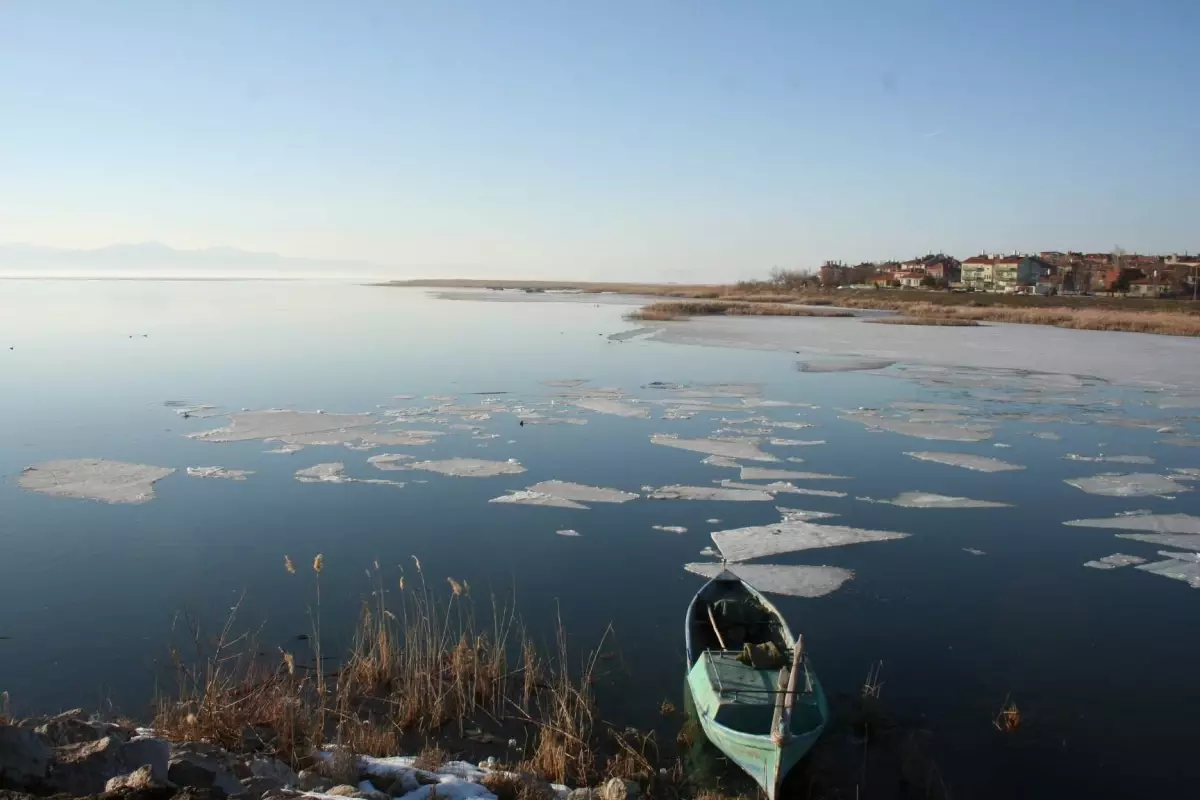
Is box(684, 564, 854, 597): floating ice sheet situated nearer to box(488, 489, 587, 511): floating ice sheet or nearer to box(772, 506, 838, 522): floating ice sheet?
box(772, 506, 838, 522): floating ice sheet

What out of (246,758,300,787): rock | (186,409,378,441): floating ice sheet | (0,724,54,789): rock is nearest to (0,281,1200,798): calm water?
(186,409,378,441): floating ice sheet

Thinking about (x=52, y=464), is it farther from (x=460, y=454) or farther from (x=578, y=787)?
(x=578, y=787)

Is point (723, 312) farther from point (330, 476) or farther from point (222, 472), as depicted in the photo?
point (222, 472)

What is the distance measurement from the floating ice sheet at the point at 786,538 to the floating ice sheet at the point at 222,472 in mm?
5664

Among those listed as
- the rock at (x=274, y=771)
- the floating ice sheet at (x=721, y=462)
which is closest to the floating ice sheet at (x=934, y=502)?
the floating ice sheet at (x=721, y=462)

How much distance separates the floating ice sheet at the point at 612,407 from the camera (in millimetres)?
14977

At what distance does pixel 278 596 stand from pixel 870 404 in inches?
476

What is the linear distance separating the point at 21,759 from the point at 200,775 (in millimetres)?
620

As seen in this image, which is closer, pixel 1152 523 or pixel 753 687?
pixel 753 687

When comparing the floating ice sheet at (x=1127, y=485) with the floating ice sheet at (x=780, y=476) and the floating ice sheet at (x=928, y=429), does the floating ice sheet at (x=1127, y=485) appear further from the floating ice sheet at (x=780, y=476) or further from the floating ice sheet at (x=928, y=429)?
the floating ice sheet at (x=780, y=476)

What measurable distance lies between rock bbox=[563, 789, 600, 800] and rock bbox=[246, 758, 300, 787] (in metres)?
1.27

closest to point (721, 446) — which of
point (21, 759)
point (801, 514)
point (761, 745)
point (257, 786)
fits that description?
point (801, 514)

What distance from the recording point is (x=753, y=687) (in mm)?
4953

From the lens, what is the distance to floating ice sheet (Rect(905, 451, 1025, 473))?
11423mm
